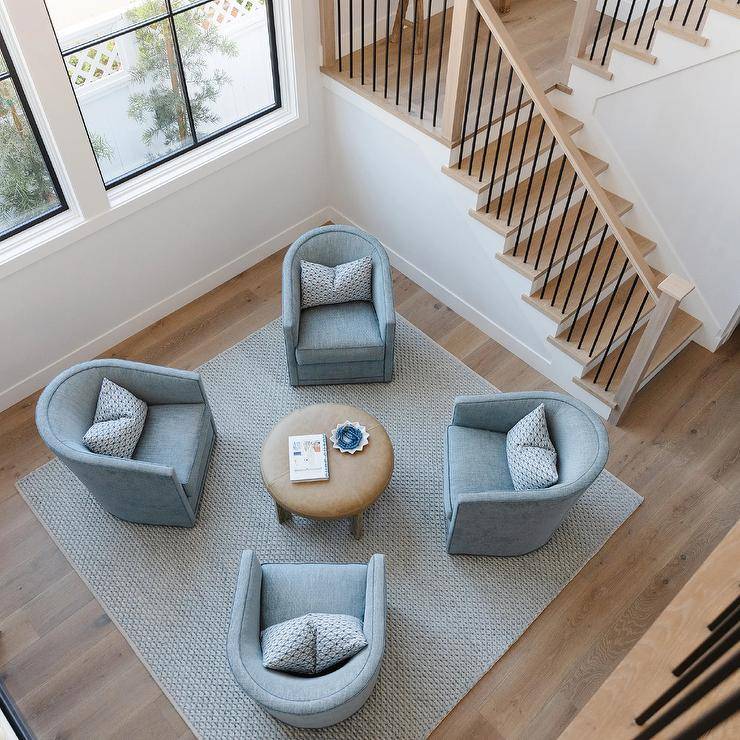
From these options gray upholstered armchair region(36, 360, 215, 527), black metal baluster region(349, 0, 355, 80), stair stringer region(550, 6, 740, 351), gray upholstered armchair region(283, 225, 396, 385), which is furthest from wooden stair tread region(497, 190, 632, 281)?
gray upholstered armchair region(36, 360, 215, 527)

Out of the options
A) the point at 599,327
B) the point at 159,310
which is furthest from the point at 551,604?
the point at 159,310

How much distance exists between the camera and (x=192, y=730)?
11.0 ft

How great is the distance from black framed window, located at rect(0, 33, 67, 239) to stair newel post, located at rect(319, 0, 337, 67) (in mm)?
1880

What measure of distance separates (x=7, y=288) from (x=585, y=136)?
3.70 m

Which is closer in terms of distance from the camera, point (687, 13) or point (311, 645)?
point (311, 645)

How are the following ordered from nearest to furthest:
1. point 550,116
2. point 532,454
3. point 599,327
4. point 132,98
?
point 532,454, point 550,116, point 132,98, point 599,327

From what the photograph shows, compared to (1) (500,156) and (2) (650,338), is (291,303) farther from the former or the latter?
(2) (650,338)

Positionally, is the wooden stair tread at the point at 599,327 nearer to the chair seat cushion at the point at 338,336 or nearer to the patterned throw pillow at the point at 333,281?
the chair seat cushion at the point at 338,336

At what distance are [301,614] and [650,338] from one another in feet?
7.48

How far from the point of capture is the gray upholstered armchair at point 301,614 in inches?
111

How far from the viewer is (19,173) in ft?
12.8

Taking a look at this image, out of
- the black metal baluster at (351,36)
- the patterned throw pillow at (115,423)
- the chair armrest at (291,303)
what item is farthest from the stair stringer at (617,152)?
the patterned throw pillow at (115,423)

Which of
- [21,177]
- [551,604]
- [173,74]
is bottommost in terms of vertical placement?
[551,604]

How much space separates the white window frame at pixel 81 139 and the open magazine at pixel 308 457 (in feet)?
5.76
